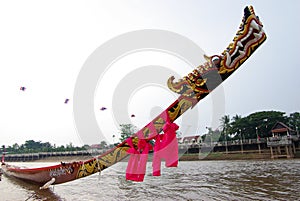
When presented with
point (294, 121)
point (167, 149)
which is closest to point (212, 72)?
point (167, 149)

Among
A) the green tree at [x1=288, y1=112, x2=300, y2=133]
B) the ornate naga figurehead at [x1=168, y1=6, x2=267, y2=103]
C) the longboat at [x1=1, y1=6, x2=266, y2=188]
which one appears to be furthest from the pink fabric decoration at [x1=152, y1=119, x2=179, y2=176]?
the green tree at [x1=288, y1=112, x2=300, y2=133]

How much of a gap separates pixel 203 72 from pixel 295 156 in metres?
29.1

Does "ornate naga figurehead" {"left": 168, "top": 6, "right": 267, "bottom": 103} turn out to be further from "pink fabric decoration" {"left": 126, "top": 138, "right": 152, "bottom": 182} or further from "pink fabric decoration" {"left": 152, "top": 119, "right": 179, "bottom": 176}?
"pink fabric decoration" {"left": 126, "top": 138, "right": 152, "bottom": 182}

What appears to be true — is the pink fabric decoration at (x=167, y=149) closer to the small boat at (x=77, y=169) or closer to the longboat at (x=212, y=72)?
the longboat at (x=212, y=72)

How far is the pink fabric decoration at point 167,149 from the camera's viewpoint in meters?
2.95

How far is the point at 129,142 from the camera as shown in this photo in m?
3.79

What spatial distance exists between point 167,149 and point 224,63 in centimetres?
138

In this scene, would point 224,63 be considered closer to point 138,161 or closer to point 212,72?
point 212,72

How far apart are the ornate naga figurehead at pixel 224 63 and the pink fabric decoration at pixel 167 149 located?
55cm

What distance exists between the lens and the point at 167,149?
9.84 feet

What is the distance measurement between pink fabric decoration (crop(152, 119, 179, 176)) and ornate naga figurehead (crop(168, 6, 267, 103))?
1.79ft

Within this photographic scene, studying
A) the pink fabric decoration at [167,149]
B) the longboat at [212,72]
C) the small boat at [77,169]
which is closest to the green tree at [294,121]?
the small boat at [77,169]

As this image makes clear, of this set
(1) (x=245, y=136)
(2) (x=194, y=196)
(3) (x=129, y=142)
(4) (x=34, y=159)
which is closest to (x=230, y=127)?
(1) (x=245, y=136)

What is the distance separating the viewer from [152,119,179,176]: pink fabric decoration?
116 inches
